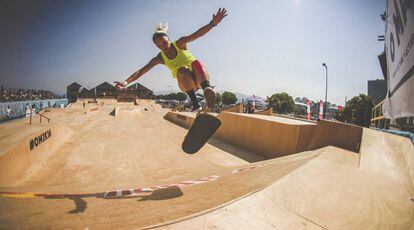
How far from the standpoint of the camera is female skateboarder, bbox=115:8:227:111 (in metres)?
4.38

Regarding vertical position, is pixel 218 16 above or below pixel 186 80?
above

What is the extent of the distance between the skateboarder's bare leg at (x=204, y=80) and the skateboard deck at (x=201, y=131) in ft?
1.04

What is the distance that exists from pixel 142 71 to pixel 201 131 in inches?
89.8

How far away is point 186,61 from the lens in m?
4.61

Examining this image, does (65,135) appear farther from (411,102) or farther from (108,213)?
(411,102)

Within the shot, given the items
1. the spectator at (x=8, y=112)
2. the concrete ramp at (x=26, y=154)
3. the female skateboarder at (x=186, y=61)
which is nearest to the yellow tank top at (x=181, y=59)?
the female skateboarder at (x=186, y=61)

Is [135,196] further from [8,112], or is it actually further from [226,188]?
[8,112]

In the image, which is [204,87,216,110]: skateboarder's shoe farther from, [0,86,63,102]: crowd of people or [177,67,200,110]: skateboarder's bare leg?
[0,86,63,102]: crowd of people

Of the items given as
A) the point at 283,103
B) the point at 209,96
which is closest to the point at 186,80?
the point at 209,96

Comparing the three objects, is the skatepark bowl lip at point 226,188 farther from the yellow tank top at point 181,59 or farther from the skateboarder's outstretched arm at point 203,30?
the skateboarder's outstretched arm at point 203,30

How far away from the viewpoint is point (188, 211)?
2736 millimetres

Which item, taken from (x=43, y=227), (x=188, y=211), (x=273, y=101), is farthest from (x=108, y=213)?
(x=273, y=101)

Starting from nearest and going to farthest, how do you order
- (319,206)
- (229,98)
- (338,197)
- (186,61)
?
1. (319,206)
2. (338,197)
3. (186,61)
4. (229,98)

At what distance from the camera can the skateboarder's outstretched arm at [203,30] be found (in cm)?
428
